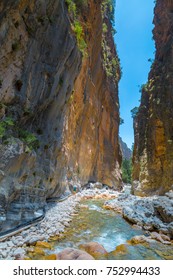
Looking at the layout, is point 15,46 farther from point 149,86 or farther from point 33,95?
point 149,86

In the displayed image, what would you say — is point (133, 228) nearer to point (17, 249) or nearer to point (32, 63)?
point (17, 249)

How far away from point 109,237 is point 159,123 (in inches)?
762

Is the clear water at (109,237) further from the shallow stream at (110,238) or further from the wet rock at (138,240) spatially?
the wet rock at (138,240)

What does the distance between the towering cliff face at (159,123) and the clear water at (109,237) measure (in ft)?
36.8

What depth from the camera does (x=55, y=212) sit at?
11758mm

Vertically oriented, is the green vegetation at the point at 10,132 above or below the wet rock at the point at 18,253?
above

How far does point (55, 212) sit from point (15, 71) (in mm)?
7764

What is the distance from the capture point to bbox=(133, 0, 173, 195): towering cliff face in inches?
893

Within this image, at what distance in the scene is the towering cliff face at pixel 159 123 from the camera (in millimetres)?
22672

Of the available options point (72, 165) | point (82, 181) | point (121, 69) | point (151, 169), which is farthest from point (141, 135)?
point (121, 69)

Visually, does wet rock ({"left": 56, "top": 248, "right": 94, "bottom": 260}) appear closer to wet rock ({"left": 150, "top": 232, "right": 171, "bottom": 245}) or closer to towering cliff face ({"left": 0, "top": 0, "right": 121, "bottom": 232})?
towering cliff face ({"left": 0, "top": 0, "right": 121, "bottom": 232})

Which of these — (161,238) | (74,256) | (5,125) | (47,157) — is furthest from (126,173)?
(74,256)

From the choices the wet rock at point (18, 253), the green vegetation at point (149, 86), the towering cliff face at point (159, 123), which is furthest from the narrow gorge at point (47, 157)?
the green vegetation at point (149, 86)

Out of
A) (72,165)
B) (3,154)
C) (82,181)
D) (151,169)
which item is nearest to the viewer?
(3,154)
